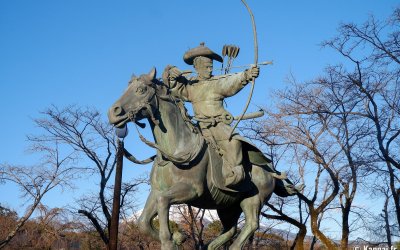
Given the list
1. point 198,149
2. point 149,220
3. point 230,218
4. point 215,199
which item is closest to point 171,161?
point 198,149

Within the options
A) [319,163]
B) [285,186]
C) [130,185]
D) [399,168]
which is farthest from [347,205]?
[285,186]

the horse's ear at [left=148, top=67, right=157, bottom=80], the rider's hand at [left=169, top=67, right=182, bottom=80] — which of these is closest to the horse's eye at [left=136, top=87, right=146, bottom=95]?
the horse's ear at [left=148, top=67, right=157, bottom=80]

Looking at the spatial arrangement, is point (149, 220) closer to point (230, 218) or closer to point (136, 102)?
point (136, 102)

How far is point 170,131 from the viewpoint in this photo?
6.04 meters

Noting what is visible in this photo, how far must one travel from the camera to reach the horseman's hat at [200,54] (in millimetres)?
6852

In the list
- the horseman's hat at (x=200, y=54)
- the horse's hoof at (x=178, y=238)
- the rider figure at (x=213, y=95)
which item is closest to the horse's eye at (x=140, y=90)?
the rider figure at (x=213, y=95)

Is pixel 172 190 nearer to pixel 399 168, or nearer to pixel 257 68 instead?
pixel 257 68

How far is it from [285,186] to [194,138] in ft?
6.37

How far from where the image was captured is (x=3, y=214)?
4334cm

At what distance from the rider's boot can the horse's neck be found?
623 mm

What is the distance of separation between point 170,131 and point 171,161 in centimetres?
39

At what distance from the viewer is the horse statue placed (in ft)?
18.9

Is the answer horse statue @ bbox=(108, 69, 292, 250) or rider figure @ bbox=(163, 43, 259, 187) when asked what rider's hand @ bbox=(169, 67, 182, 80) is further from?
horse statue @ bbox=(108, 69, 292, 250)

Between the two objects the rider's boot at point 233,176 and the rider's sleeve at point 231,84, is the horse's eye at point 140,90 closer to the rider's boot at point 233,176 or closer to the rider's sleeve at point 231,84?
the rider's sleeve at point 231,84
